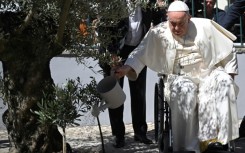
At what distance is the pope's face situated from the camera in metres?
5.68

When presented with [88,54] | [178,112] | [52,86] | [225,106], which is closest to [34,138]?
[52,86]

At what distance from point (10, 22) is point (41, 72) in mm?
527

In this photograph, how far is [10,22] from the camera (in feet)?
17.6

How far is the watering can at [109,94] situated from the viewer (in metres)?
5.59

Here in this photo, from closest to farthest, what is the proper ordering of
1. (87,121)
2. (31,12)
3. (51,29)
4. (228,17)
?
(31,12) < (51,29) < (228,17) < (87,121)

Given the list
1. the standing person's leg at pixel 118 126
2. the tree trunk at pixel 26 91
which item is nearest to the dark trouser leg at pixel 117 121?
the standing person's leg at pixel 118 126

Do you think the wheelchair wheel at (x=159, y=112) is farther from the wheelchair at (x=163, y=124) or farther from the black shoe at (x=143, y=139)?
the black shoe at (x=143, y=139)

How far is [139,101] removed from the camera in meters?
6.94

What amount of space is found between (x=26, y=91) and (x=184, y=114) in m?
1.48

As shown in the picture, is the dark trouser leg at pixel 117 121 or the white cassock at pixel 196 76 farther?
the dark trouser leg at pixel 117 121

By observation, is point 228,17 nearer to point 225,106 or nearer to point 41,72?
point 225,106

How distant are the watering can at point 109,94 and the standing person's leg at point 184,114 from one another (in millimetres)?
508

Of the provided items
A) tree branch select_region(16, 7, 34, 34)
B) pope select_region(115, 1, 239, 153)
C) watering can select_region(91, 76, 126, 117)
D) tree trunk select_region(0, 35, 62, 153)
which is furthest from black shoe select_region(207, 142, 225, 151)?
tree branch select_region(16, 7, 34, 34)

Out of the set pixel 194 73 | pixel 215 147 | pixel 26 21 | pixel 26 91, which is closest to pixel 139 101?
pixel 194 73
